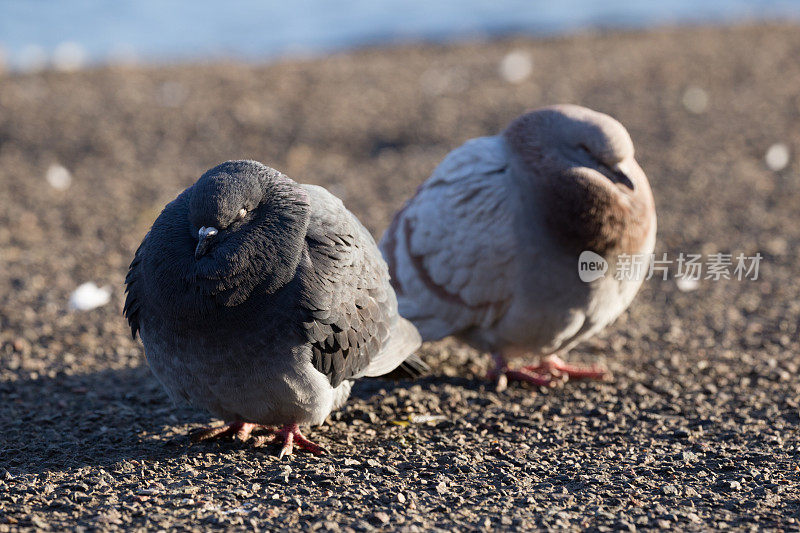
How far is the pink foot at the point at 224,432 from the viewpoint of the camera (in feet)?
14.0

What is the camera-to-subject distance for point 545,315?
4785mm

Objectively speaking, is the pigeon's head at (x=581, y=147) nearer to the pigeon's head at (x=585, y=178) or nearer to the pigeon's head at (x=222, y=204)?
the pigeon's head at (x=585, y=178)

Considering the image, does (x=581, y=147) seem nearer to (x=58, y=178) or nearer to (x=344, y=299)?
(x=344, y=299)

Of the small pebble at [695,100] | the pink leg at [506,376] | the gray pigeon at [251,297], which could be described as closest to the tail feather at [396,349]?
the gray pigeon at [251,297]

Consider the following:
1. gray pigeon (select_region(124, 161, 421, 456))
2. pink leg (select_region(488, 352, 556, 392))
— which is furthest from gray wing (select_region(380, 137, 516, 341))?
gray pigeon (select_region(124, 161, 421, 456))

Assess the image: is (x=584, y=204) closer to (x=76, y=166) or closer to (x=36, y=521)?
(x=36, y=521)

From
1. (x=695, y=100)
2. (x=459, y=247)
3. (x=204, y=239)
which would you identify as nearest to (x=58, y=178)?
(x=459, y=247)

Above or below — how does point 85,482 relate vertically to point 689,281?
below

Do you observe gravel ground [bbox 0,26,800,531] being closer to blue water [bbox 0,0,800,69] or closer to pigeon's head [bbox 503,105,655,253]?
pigeon's head [bbox 503,105,655,253]

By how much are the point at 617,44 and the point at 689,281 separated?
7641 mm

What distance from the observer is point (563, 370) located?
5344 mm

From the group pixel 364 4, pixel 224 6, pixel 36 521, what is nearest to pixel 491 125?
pixel 36 521

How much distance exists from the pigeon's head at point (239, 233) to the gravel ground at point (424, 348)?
85 centimetres

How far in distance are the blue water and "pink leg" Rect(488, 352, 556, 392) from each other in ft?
33.9
